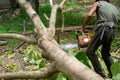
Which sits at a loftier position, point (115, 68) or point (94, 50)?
point (115, 68)

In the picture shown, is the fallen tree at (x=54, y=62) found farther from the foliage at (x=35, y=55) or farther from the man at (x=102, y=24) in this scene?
the man at (x=102, y=24)

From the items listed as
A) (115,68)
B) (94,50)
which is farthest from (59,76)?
(94,50)

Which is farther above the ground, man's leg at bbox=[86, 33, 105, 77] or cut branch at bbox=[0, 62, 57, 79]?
cut branch at bbox=[0, 62, 57, 79]

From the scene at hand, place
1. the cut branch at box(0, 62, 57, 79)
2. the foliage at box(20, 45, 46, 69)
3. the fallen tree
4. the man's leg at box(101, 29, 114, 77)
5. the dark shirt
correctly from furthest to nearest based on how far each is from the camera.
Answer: the man's leg at box(101, 29, 114, 77) → the dark shirt → the foliage at box(20, 45, 46, 69) → the cut branch at box(0, 62, 57, 79) → the fallen tree

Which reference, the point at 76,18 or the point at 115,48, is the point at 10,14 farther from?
the point at 115,48

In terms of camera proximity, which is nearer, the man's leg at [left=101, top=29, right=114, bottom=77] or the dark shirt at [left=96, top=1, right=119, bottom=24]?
the dark shirt at [left=96, top=1, right=119, bottom=24]

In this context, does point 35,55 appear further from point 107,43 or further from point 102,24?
point 107,43

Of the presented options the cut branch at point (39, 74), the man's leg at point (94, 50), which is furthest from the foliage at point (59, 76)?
the man's leg at point (94, 50)

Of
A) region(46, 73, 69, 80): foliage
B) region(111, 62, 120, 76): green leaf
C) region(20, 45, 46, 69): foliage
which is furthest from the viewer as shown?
region(20, 45, 46, 69): foliage

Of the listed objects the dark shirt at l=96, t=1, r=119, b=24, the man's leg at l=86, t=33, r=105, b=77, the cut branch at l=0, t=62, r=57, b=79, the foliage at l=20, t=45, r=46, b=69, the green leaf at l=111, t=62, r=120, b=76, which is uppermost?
the green leaf at l=111, t=62, r=120, b=76

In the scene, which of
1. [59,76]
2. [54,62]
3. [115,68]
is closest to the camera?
[115,68]

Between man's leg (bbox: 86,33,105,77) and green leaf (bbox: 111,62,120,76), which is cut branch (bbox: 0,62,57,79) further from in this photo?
man's leg (bbox: 86,33,105,77)

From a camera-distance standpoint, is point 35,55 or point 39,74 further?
point 35,55

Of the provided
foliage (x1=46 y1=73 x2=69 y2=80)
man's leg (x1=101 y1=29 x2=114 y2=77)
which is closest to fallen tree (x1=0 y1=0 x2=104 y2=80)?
foliage (x1=46 y1=73 x2=69 y2=80)
